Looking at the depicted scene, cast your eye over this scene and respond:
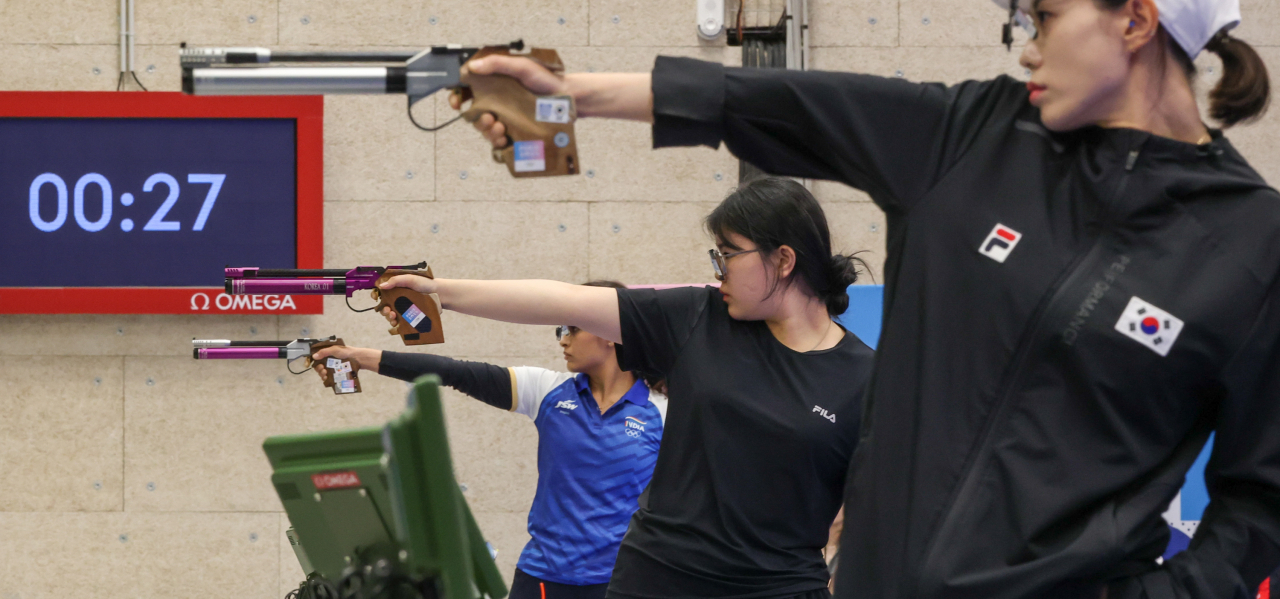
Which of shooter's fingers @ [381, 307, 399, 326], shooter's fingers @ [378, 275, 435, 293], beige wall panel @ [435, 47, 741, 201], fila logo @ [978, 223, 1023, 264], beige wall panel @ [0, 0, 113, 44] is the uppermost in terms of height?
beige wall panel @ [0, 0, 113, 44]

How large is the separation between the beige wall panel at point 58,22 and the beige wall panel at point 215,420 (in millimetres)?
1460

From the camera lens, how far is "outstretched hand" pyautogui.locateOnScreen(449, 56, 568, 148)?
3.79 ft

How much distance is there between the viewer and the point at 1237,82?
1.26m

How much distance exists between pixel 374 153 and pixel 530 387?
171 cm

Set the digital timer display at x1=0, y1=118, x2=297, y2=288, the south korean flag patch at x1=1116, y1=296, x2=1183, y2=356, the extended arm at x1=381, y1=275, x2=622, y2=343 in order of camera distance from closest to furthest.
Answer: the south korean flag patch at x1=1116, y1=296, x2=1183, y2=356 < the extended arm at x1=381, y1=275, x2=622, y2=343 < the digital timer display at x1=0, y1=118, x2=297, y2=288

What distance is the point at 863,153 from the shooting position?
1180 mm

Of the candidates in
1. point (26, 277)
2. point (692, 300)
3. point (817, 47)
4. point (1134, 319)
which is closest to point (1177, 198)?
point (1134, 319)

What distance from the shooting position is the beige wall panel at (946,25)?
189 inches

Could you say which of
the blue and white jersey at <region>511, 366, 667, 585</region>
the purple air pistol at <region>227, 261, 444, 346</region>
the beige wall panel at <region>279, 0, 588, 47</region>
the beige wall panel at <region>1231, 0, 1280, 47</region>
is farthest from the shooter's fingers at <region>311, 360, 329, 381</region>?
the beige wall panel at <region>1231, 0, 1280, 47</region>

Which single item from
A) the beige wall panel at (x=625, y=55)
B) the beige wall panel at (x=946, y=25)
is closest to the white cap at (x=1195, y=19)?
the beige wall panel at (x=625, y=55)

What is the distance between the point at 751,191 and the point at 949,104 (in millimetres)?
1180

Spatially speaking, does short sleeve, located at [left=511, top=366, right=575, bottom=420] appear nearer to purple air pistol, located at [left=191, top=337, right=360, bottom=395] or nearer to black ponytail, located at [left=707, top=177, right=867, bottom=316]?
purple air pistol, located at [left=191, top=337, right=360, bottom=395]

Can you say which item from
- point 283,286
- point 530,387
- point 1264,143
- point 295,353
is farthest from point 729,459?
point 1264,143

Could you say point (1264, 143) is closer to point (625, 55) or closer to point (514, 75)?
point (625, 55)
